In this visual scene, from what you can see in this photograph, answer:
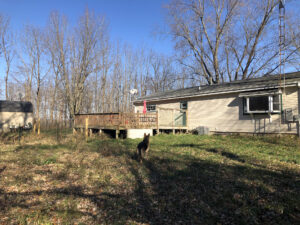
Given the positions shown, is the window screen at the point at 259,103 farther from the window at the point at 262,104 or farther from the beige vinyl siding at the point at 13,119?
the beige vinyl siding at the point at 13,119

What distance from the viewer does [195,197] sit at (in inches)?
146

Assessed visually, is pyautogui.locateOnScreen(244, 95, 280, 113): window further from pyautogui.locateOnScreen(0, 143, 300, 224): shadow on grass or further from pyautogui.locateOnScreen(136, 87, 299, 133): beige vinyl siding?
pyautogui.locateOnScreen(0, 143, 300, 224): shadow on grass

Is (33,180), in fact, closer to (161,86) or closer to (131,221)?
(131,221)

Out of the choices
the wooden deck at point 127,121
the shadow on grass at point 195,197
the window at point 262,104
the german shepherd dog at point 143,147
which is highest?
the window at point 262,104

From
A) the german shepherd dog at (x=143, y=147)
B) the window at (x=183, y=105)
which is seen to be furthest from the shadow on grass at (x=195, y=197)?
the window at (x=183, y=105)

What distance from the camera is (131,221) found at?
299 centimetres

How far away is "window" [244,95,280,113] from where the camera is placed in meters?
10.1

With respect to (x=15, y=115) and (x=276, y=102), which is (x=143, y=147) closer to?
(x=276, y=102)

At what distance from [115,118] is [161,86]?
2249 cm

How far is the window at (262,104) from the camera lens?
10055mm

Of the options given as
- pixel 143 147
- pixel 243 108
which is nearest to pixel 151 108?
pixel 243 108

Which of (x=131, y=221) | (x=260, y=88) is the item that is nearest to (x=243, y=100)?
(x=260, y=88)

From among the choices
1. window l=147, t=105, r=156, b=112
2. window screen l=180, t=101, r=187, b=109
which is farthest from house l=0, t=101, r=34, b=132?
window screen l=180, t=101, r=187, b=109

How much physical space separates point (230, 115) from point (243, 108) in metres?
0.88
